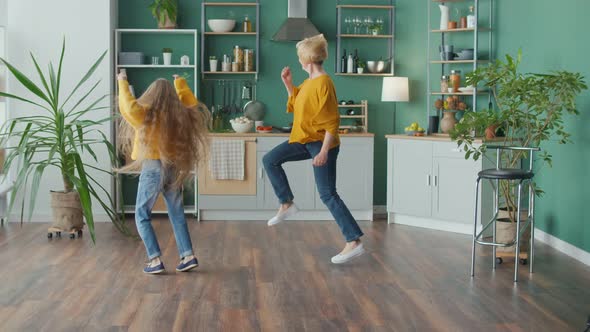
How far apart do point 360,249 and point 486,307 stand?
1.31 m

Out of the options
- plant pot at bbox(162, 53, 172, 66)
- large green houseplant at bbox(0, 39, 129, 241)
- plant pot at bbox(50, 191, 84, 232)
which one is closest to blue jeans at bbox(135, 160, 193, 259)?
large green houseplant at bbox(0, 39, 129, 241)

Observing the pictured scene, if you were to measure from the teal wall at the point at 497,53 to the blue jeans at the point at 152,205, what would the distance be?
2.78m

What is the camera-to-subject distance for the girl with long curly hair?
16.3 feet

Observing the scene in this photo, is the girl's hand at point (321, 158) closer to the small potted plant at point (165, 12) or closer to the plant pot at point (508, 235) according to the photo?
the plant pot at point (508, 235)

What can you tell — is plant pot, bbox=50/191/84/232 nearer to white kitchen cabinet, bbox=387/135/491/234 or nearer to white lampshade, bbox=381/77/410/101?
white kitchen cabinet, bbox=387/135/491/234

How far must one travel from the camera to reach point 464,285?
499 cm

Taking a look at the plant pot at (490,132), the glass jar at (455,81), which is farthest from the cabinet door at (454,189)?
the glass jar at (455,81)

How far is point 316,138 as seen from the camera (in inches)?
215

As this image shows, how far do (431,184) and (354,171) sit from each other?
2.74 feet

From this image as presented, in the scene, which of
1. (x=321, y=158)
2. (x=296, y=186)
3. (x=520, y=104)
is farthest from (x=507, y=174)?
(x=296, y=186)

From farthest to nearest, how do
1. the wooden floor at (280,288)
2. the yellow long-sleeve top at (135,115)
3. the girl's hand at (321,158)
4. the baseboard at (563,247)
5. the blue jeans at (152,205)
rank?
the baseboard at (563,247) < the girl's hand at (321,158) < the blue jeans at (152,205) < the yellow long-sleeve top at (135,115) < the wooden floor at (280,288)

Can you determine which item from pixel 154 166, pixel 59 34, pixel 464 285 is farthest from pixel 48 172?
pixel 464 285

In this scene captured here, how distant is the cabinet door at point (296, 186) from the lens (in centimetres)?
787

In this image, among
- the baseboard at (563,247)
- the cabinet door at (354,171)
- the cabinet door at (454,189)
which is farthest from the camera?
the cabinet door at (354,171)
